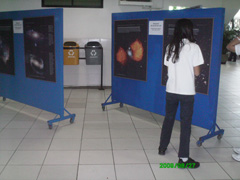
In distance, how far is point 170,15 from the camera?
3785 mm

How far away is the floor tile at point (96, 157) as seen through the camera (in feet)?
9.69

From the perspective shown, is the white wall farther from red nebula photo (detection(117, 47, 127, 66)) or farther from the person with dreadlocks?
the person with dreadlocks

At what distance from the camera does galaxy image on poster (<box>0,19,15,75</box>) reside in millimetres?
4633

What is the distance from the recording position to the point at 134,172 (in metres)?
2.74

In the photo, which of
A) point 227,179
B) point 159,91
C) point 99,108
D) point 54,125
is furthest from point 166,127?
point 99,108

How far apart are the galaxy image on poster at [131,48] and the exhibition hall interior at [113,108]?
0.02 m

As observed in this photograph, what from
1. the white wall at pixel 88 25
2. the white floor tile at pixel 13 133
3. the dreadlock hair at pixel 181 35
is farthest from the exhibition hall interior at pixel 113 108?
the dreadlock hair at pixel 181 35

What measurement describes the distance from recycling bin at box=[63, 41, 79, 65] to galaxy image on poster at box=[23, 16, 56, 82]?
180 centimetres

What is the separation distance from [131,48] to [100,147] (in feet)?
6.03

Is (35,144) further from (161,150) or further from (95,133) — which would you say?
(161,150)

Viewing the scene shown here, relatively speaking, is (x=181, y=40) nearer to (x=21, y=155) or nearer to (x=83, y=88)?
(x=21, y=155)

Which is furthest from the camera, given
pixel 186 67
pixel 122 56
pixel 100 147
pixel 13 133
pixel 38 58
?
pixel 122 56

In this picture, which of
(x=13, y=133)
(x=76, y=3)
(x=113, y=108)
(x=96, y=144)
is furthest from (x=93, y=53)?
(x=96, y=144)

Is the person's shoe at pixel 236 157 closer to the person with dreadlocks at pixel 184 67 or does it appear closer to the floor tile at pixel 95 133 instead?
the person with dreadlocks at pixel 184 67
